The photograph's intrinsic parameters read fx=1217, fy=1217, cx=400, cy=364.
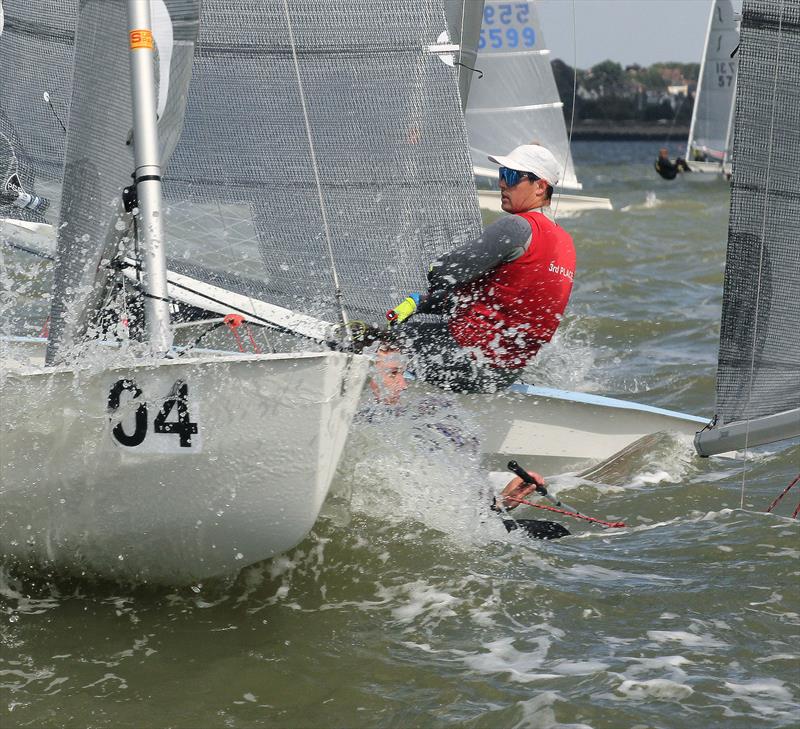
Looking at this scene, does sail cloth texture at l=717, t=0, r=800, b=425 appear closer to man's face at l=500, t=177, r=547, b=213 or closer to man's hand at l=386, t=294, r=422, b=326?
man's face at l=500, t=177, r=547, b=213

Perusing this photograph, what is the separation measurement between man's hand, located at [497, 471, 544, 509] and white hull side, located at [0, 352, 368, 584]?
3.82 feet

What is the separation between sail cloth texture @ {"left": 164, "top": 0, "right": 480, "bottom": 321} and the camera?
505 centimetres

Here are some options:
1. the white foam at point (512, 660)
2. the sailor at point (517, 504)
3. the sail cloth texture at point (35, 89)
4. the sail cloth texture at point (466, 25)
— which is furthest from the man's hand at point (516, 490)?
the sail cloth texture at point (466, 25)

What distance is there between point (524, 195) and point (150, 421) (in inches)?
66.9

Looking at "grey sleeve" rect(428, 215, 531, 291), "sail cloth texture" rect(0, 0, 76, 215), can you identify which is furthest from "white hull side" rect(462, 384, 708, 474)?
"sail cloth texture" rect(0, 0, 76, 215)

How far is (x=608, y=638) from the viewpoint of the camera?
339 cm

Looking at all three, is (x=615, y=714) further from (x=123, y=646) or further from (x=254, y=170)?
(x=254, y=170)

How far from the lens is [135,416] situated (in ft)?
10.7

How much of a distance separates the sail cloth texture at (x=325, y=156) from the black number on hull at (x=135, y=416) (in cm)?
191

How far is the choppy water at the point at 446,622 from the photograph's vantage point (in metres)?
3.01

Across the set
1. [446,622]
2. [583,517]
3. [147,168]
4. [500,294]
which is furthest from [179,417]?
[583,517]

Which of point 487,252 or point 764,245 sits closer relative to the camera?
point 764,245

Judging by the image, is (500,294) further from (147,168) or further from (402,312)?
(147,168)

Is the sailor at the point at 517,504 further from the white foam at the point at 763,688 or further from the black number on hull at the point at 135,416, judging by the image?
the black number on hull at the point at 135,416
